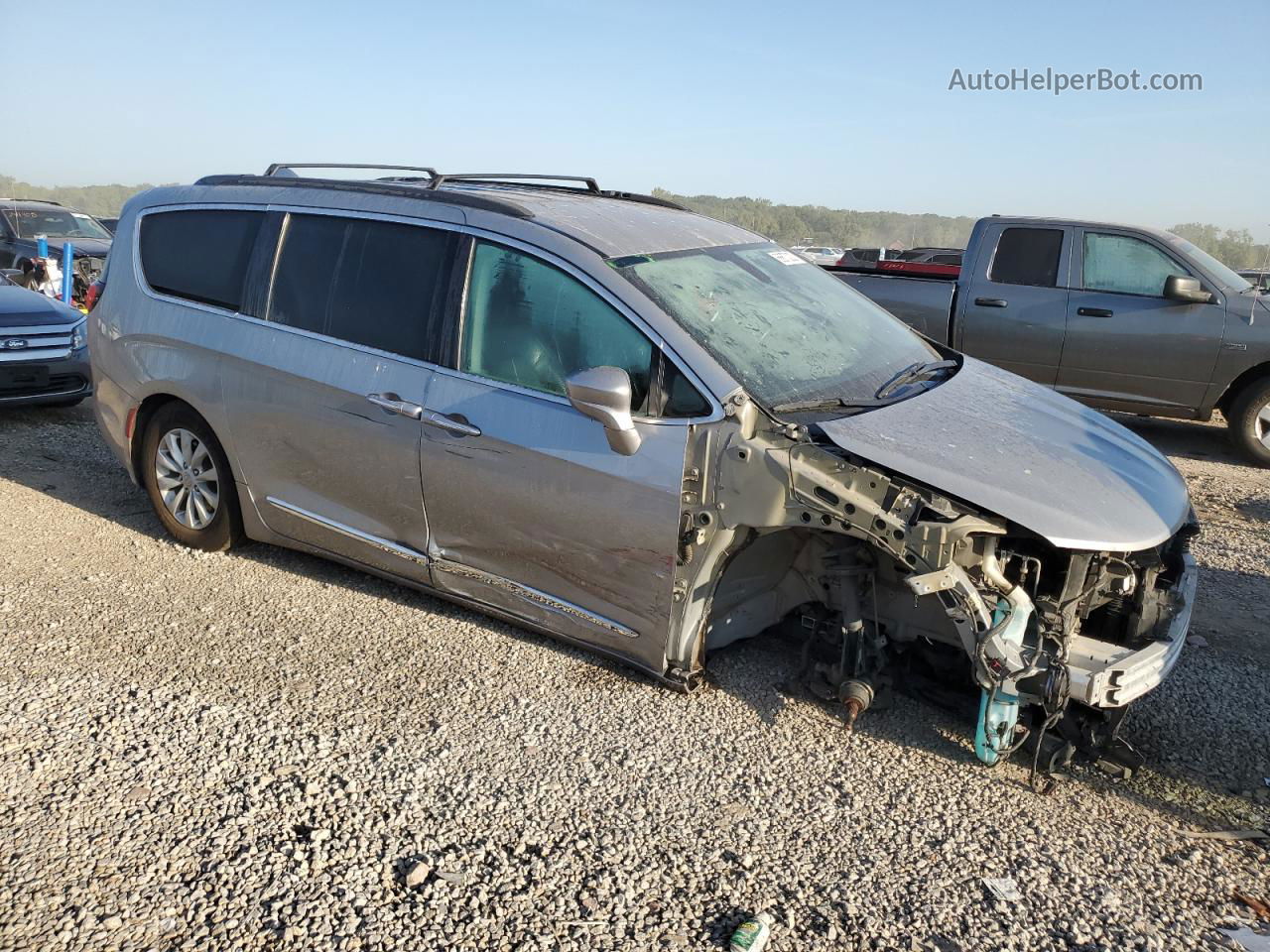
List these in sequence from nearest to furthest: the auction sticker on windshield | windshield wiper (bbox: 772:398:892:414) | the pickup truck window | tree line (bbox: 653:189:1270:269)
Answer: windshield wiper (bbox: 772:398:892:414) < the auction sticker on windshield < the pickup truck window < tree line (bbox: 653:189:1270:269)

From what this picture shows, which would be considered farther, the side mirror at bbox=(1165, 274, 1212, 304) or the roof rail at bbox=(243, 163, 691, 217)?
the side mirror at bbox=(1165, 274, 1212, 304)

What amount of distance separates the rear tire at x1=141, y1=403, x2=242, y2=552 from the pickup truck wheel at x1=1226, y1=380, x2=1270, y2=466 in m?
7.51

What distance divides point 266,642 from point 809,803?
237 centimetres

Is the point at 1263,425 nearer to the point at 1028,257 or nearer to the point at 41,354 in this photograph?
the point at 1028,257

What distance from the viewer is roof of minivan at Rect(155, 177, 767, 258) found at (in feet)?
13.2

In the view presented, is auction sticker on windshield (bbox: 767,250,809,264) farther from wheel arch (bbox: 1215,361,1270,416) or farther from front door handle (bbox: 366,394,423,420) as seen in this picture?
wheel arch (bbox: 1215,361,1270,416)

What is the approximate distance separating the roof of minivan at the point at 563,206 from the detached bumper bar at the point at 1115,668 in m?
2.18

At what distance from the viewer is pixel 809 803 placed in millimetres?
3221

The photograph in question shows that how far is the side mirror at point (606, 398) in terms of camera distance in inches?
133

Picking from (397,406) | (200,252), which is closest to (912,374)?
(397,406)

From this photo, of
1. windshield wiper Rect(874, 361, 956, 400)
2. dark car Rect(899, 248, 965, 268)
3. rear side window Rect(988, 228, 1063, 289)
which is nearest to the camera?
windshield wiper Rect(874, 361, 956, 400)

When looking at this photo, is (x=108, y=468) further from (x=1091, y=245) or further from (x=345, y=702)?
(x=1091, y=245)

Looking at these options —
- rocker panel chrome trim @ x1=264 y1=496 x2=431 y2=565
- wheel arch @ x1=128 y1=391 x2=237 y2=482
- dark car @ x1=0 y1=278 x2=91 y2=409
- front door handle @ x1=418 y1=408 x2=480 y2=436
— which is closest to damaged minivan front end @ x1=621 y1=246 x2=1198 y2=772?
front door handle @ x1=418 y1=408 x2=480 y2=436

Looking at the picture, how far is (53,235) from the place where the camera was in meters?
15.4
